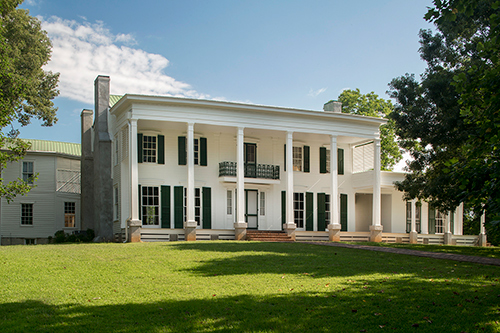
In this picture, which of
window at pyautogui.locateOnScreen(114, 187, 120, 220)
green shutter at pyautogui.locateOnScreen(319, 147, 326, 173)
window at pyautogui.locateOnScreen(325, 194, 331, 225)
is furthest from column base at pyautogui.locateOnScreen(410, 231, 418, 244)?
window at pyautogui.locateOnScreen(114, 187, 120, 220)

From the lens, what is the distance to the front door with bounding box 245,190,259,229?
2775 cm

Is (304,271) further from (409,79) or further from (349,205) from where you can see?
(349,205)

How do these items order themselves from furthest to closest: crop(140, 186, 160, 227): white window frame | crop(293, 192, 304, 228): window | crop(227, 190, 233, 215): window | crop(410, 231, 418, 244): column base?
crop(410, 231, 418, 244): column base
crop(293, 192, 304, 228): window
crop(227, 190, 233, 215): window
crop(140, 186, 160, 227): white window frame

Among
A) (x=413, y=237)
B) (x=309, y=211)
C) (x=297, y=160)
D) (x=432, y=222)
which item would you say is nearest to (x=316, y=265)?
(x=309, y=211)

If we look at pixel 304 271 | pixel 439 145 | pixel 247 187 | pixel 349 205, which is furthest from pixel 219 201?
pixel 304 271

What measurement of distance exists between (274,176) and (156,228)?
806 cm

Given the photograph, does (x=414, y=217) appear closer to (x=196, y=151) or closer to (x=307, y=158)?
(x=307, y=158)

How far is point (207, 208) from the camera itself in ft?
86.6

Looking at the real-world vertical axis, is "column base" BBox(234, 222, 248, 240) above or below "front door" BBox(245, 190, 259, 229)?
below

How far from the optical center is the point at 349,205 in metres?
30.7

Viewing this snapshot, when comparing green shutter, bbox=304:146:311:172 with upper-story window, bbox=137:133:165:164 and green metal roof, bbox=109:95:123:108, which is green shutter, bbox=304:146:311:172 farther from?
green metal roof, bbox=109:95:123:108

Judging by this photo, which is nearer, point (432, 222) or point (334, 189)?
point (334, 189)

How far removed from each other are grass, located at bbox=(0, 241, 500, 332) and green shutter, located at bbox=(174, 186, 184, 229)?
39.7 feet

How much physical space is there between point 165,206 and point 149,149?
3.37 meters
